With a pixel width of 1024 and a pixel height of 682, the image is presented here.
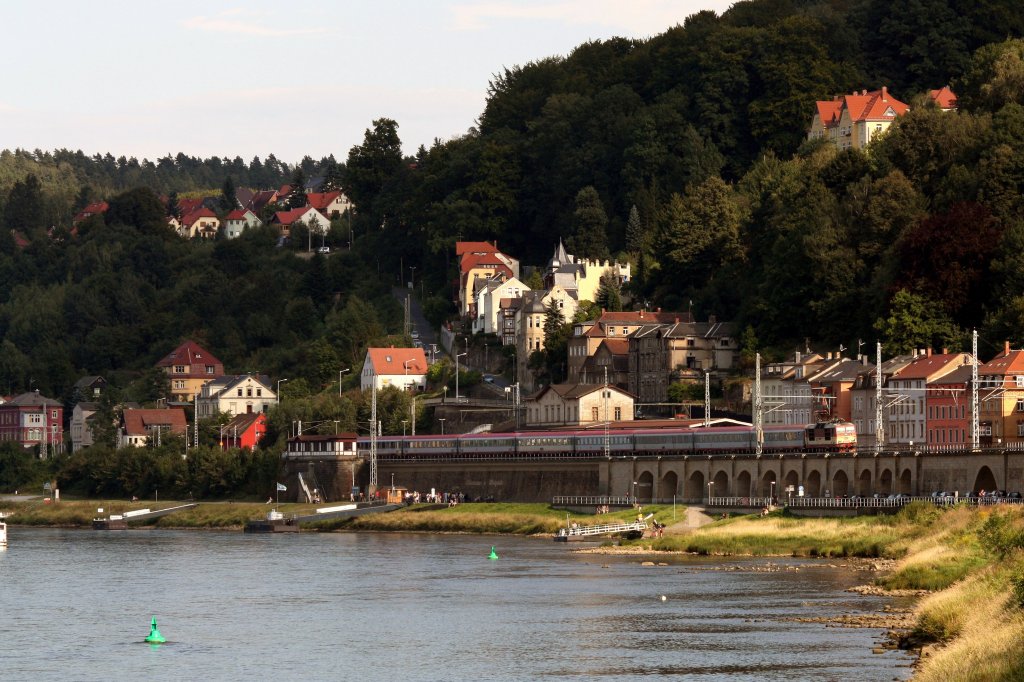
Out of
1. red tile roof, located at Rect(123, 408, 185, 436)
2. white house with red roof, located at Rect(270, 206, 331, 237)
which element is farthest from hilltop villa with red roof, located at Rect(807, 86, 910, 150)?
white house with red roof, located at Rect(270, 206, 331, 237)

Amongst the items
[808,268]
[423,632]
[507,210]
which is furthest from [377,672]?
[507,210]

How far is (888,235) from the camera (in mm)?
103750

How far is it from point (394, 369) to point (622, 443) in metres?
36.0

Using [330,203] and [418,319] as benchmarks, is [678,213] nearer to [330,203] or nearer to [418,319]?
[418,319]

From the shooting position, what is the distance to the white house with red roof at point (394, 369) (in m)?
129

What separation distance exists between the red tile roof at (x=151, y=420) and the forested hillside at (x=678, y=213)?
975cm

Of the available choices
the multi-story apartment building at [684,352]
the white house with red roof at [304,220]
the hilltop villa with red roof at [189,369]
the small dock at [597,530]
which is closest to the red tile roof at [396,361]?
the multi-story apartment building at [684,352]

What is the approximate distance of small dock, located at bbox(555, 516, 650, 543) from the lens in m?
81.6

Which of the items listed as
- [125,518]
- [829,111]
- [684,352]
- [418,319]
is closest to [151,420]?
[418,319]

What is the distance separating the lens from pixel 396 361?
5153 inches

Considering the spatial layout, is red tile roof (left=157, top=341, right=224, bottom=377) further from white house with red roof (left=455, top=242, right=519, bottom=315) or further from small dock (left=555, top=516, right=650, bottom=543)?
small dock (left=555, top=516, right=650, bottom=543)

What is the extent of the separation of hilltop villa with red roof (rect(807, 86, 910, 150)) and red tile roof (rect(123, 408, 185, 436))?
161 feet

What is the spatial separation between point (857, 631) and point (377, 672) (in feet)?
38.7

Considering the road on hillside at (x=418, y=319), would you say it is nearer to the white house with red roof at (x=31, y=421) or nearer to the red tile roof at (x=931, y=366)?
the white house with red roof at (x=31, y=421)
